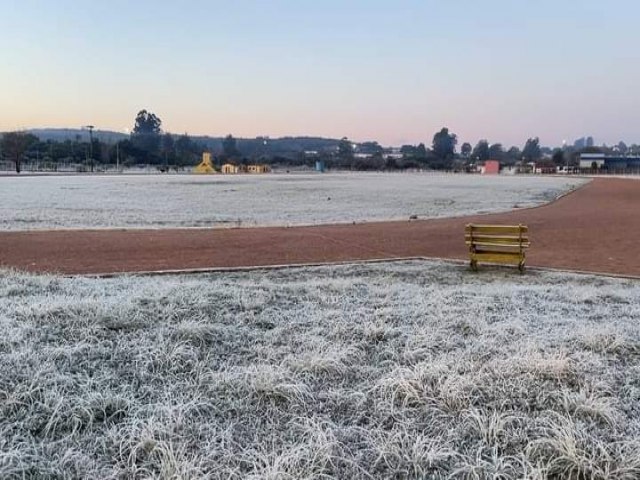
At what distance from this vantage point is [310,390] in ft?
12.7

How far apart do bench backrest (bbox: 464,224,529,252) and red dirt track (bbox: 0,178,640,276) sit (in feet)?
5.82

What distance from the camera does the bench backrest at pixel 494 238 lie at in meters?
10.8

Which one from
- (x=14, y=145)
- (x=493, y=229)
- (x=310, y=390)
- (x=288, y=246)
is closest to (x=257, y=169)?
(x=14, y=145)

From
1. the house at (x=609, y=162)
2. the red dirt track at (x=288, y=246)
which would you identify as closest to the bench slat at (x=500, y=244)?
the red dirt track at (x=288, y=246)

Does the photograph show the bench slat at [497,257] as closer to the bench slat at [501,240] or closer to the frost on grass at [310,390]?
the bench slat at [501,240]

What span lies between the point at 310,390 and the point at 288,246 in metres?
10.8

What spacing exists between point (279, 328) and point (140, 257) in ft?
27.2

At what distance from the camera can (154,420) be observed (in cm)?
331

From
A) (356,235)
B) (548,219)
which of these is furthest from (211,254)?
(548,219)

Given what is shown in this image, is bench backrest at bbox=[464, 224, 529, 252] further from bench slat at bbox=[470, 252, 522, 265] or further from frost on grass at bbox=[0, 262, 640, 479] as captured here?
frost on grass at bbox=[0, 262, 640, 479]

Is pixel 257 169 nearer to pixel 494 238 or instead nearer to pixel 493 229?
pixel 493 229

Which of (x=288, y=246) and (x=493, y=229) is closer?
(x=493, y=229)

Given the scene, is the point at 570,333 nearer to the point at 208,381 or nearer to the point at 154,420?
the point at 208,381

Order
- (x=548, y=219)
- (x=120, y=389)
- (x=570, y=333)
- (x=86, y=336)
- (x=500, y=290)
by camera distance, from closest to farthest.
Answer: (x=120, y=389) → (x=86, y=336) → (x=570, y=333) → (x=500, y=290) → (x=548, y=219)
